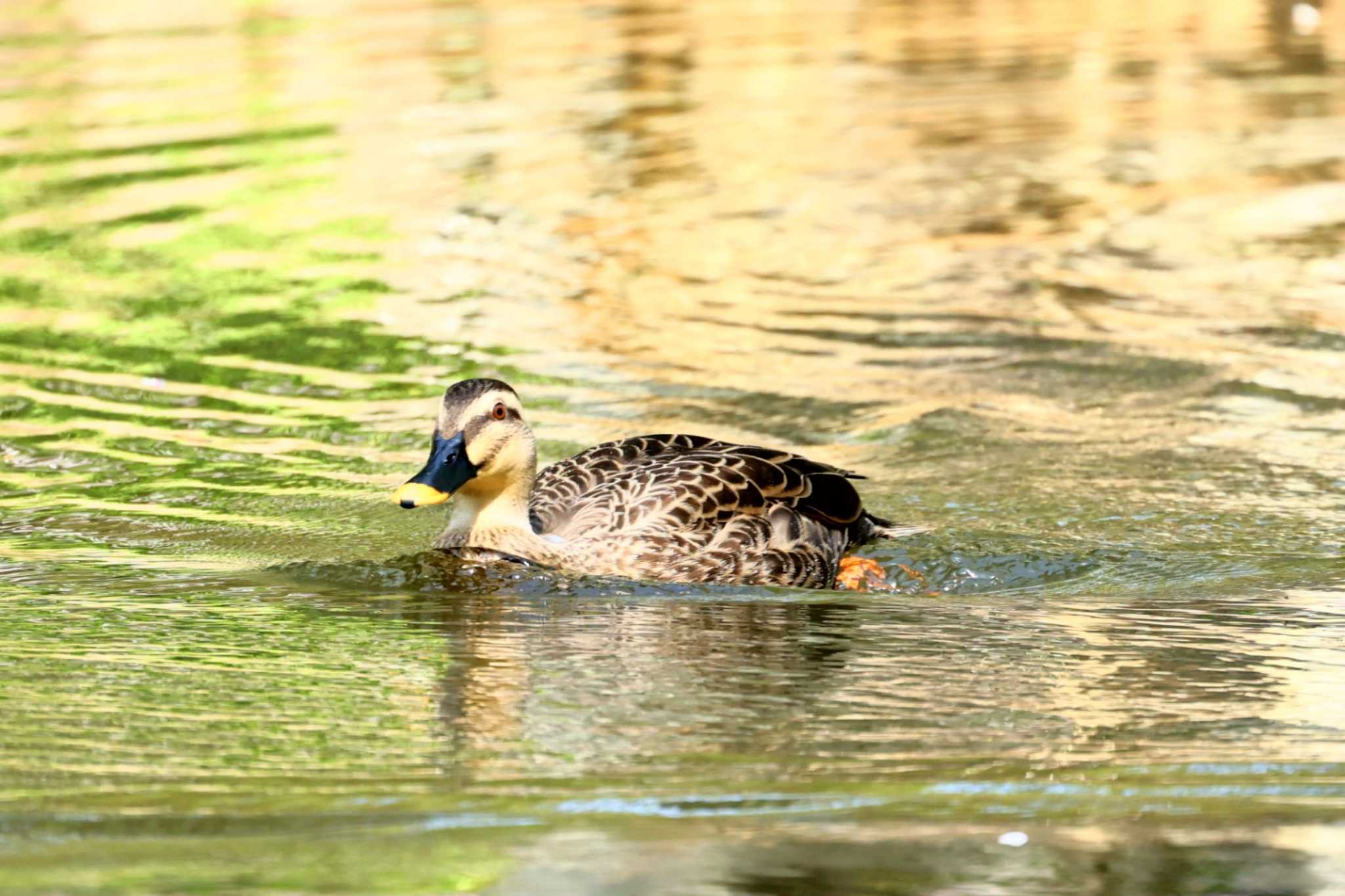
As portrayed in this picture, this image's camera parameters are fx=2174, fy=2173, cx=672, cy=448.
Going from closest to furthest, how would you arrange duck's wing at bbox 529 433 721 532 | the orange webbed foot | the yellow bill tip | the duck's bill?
the yellow bill tip → the duck's bill → duck's wing at bbox 529 433 721 532 → the orange webbed foot

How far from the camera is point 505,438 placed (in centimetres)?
856

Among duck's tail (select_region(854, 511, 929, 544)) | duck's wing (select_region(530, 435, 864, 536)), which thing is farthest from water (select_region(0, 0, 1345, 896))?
duck's wing (select_region(530, 435, 864, 536))

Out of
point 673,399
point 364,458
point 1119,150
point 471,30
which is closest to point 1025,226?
point 1119,150

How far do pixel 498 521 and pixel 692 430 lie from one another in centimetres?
251

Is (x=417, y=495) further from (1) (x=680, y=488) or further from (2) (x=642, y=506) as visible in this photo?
(1) (x=680, y=488)

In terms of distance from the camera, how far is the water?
562 cm

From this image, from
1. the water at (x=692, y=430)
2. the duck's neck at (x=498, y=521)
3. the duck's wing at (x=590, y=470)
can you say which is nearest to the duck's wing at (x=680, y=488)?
the duck's wing at (x=590, y=470)

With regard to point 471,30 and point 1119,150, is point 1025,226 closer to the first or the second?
point 1119,150

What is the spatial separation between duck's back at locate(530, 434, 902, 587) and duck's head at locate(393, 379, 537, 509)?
0.40 m

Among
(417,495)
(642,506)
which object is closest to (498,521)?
(642,506)

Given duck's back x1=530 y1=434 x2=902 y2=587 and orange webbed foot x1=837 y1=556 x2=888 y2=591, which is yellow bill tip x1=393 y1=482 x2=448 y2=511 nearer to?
duck's back x1=530 y1=434 x2=902 y2=587

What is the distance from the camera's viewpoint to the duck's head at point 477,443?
8375mm

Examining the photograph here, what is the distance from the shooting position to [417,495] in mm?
8102

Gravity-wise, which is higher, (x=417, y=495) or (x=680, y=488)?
(x=417, y=495)
